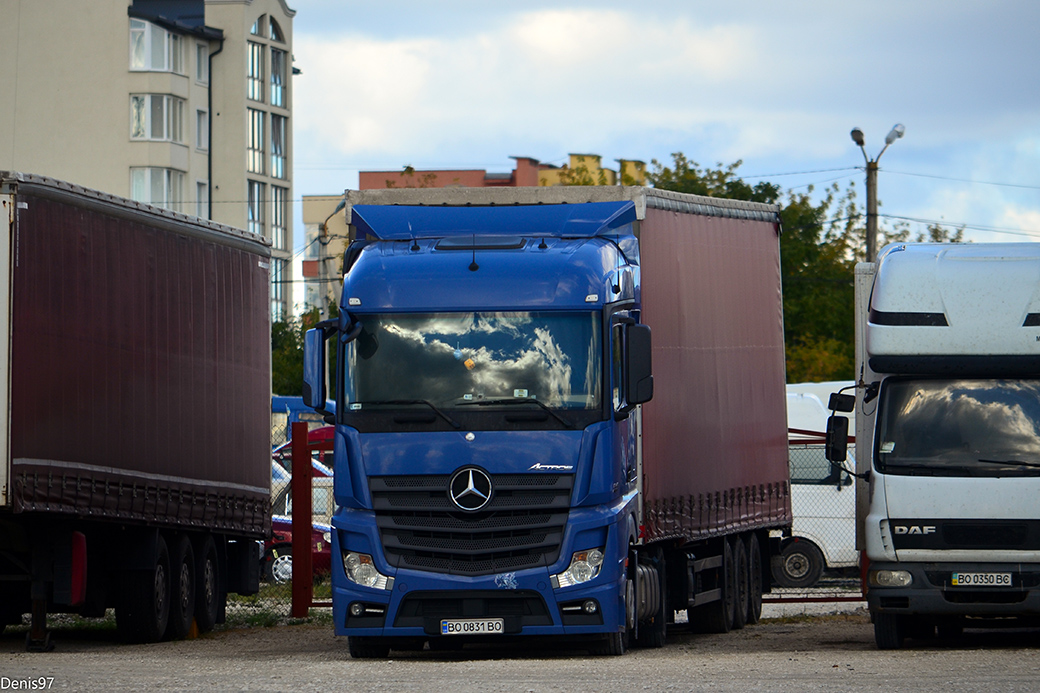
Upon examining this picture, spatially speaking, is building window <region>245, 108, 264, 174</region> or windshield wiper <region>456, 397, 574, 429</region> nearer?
windshield wiper <region>456, 397, 574, 429</region>

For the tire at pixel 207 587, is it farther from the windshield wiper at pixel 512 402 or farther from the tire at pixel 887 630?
the tire at pixel 887 630

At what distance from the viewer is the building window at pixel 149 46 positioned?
234 ft

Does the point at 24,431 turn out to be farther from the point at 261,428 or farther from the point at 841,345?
the point at 841,345

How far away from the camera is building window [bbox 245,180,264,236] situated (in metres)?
79.3

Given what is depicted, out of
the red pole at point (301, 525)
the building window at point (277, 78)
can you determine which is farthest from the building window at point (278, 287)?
the red pole at point (301, 525)

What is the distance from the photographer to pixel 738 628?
1922 cm

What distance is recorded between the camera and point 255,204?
80062 mm

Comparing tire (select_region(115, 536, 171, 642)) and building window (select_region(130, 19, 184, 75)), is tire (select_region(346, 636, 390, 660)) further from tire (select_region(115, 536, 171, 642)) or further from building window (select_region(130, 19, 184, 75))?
building window (select_region(130, 19, 184, 75))

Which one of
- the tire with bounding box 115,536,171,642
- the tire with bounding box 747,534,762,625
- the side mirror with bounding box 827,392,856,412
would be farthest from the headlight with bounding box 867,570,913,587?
the tire with bounding box 115,536,171,642

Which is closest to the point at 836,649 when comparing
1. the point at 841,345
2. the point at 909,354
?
the point at 909,354

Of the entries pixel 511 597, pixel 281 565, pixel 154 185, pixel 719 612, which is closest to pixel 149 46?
pixel 154 185

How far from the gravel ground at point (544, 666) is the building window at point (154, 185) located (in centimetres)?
5517

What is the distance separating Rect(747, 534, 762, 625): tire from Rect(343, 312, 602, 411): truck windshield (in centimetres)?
654

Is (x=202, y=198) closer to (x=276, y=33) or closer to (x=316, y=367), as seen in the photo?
(x=276, y=33)
